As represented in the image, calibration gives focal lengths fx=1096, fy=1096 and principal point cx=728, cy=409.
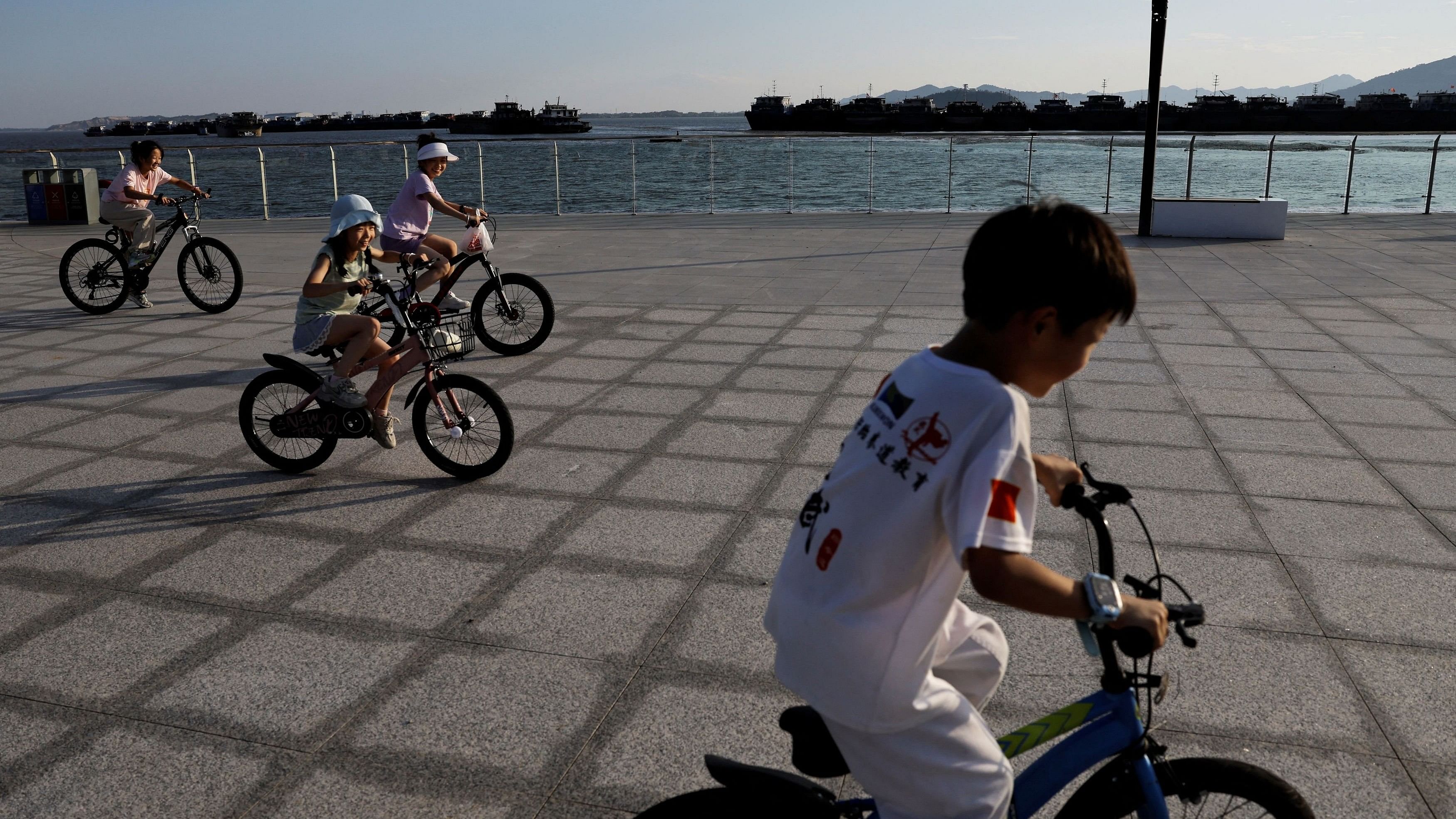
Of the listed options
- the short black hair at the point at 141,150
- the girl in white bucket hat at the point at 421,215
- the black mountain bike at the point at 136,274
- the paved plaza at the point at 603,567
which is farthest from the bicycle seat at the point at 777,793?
the short black hair at the point at 141,150

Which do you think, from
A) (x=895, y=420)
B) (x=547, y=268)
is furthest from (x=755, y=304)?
(x=895, y=420)

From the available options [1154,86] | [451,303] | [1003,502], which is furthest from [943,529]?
[1154,86]

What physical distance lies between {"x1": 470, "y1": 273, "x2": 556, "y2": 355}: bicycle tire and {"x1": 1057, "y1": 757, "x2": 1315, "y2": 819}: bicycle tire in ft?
20.7

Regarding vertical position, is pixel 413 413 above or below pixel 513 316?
below

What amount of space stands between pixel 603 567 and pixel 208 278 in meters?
7.01

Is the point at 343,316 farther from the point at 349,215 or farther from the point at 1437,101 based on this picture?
the point at 1437,101

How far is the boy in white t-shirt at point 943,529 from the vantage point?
5.06ft

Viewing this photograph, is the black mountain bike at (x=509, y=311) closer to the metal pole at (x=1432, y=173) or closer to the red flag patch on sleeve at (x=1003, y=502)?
the red flag patch on sleeve at (x=1003, y=502)

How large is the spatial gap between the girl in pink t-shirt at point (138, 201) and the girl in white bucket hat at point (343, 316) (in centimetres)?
485

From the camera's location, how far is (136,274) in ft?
31.1

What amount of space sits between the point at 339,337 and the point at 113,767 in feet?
9.42

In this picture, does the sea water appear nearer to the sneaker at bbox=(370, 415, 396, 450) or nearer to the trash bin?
the trash bin

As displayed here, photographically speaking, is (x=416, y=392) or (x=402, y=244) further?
(x=402, y=244)

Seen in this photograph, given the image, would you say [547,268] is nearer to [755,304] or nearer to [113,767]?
[755,304]
